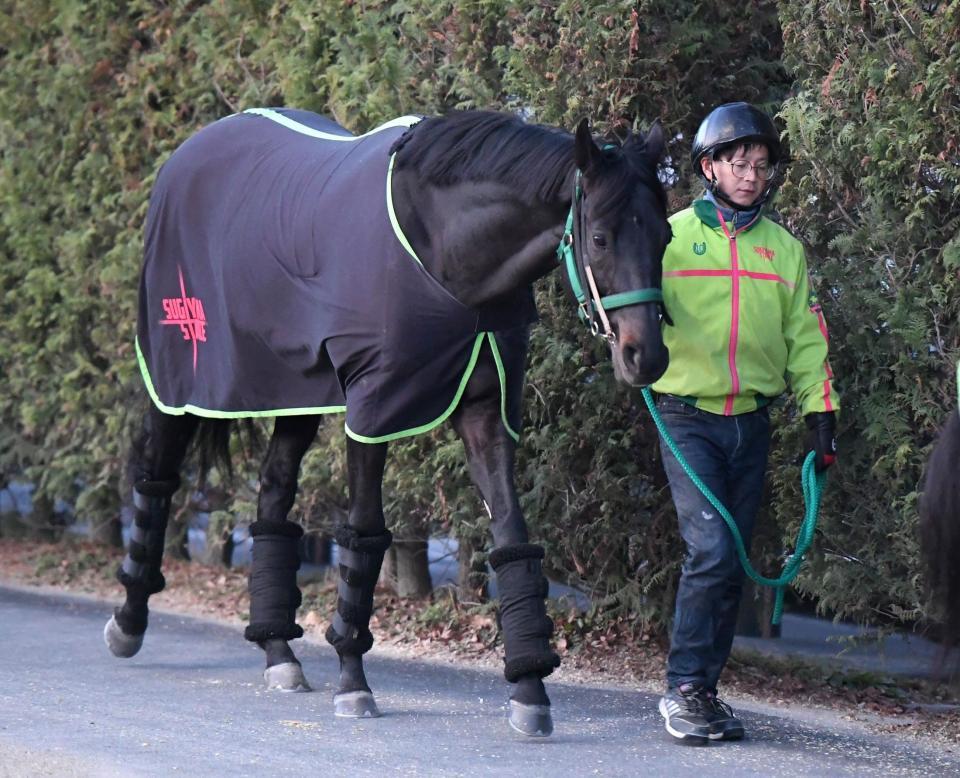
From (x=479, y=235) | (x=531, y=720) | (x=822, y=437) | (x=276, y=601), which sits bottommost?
(x=531, y=720)

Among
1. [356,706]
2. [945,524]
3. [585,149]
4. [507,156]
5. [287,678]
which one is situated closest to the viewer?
[945,524]

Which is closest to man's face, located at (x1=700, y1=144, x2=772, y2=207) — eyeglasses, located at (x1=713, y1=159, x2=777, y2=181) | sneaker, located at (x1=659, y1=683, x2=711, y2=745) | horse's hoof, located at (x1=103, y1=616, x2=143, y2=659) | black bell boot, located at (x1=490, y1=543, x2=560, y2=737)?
eyeglasses, located at (x1=713, y1=159, x2=777, y2=181)

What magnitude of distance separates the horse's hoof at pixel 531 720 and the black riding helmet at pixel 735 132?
1746 millimetres

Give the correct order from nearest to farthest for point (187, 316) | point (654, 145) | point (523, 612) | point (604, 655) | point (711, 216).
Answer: point (654, 145), point (523, 612), point (711, 216), point (187, 316), point (604, 655)

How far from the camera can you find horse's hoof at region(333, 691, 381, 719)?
529cm

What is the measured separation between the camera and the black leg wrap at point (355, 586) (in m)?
5.30

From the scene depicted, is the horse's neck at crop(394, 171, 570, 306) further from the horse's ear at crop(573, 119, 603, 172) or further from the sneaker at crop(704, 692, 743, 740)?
the sneaker at crop(704, 692, 743, 740)

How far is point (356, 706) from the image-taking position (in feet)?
17.4

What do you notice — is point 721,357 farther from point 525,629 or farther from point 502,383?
point 525,629

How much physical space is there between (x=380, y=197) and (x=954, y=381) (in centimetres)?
198

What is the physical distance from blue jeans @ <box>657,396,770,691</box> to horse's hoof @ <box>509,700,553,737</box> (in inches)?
17.2

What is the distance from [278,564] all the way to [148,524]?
77 cm

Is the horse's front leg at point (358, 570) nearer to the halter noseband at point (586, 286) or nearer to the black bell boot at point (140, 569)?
the halter noseband at point (586, 286)

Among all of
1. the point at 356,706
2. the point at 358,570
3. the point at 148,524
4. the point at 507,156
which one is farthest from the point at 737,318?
the point at 148,524
